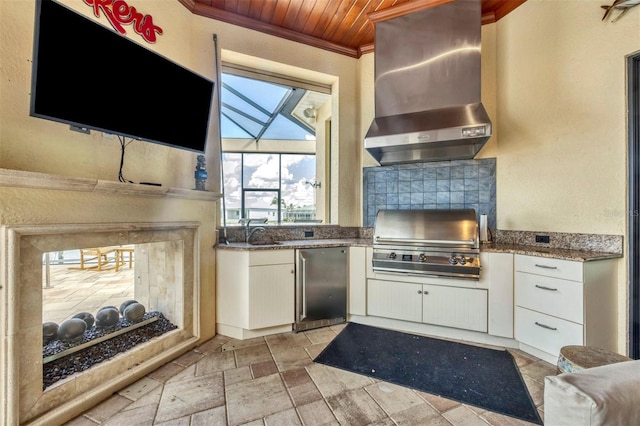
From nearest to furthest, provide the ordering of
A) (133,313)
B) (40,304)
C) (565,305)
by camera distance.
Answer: (40,304), (565,305), (133,313)

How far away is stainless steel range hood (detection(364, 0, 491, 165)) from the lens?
7.87 ft

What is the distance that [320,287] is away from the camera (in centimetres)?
269

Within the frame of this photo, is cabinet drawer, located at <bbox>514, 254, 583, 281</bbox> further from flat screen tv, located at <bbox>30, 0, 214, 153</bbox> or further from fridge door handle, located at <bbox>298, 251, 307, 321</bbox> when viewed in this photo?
flat screen tv, located at <bbox>30, 0, 214, 153</bbox>

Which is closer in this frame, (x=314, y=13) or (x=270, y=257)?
(x=270, y=257)

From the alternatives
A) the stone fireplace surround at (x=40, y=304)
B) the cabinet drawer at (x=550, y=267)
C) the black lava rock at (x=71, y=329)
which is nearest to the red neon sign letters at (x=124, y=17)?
the stone fireplace surround at (x=40, y=304)

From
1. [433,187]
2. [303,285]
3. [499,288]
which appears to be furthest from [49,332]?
[433,187]

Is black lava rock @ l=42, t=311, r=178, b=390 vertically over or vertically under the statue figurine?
under

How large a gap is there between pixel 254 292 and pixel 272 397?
93 centimetres

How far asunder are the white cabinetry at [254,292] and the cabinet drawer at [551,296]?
6.22 ft

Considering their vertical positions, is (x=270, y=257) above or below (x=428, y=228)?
below

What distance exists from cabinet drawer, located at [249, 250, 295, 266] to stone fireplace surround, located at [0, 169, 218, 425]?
0.54m

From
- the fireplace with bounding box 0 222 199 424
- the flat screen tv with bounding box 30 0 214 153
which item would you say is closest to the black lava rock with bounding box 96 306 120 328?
the fireplace with bounding box 0 222 199 424

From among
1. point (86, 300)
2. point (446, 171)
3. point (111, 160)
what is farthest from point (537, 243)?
point (86, 300)

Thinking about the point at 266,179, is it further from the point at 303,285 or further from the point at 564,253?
the point at 564,253
